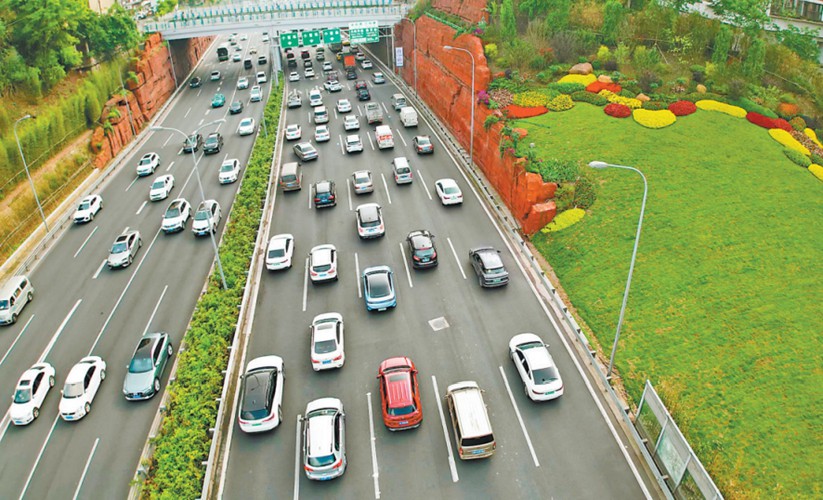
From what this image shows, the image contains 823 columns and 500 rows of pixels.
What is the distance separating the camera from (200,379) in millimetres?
26297

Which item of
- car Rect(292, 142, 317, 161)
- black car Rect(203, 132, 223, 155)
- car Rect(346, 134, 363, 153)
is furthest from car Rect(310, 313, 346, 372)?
black car Rect(203, 132, 223, 155)

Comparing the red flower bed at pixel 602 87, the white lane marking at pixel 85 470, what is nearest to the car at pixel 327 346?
the white lane marking at pixel 85 470

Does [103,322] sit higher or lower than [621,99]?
lower

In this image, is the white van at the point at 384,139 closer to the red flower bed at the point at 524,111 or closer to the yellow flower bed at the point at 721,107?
the red flower bed at the point at 524,111

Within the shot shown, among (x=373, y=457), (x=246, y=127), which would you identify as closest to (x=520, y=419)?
(x=373, y=457)

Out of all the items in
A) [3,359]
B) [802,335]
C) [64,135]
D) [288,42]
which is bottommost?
[3,359]

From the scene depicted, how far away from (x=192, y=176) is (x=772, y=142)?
164ft

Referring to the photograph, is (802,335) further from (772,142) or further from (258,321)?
(258,321)

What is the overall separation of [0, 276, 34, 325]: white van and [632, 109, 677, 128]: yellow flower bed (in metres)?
46.4

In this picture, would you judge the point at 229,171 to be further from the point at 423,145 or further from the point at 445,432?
the point at 445,432

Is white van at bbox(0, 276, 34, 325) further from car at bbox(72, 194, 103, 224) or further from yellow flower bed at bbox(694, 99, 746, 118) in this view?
yellow flower bed at bbox(694, 99, 746, 118)

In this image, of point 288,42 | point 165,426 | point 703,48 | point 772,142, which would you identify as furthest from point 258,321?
point 288,42

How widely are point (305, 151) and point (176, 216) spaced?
14525 millimetres

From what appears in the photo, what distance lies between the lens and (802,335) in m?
26.2
